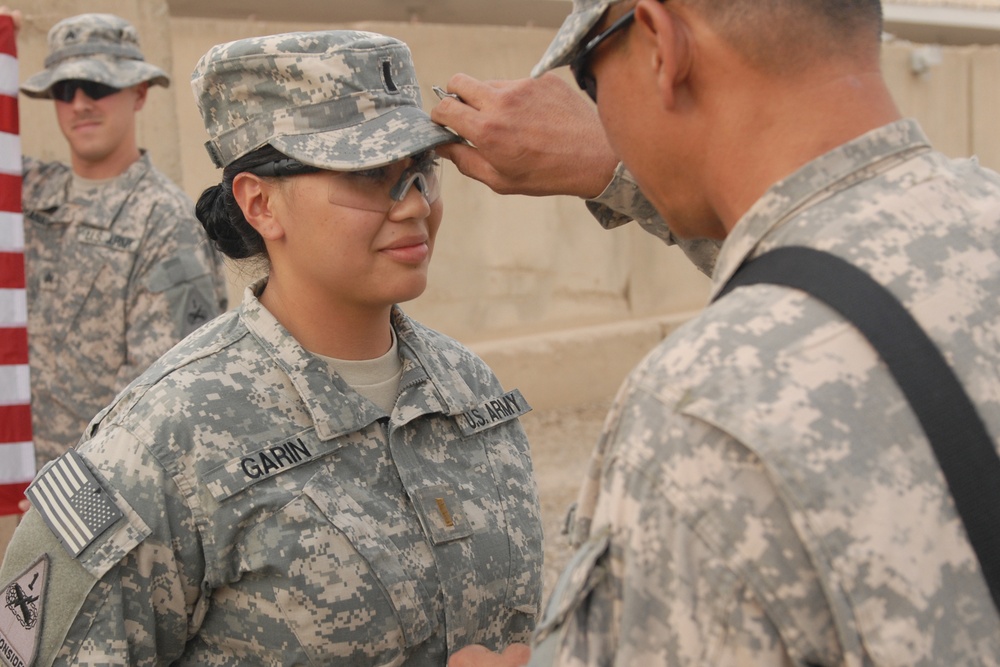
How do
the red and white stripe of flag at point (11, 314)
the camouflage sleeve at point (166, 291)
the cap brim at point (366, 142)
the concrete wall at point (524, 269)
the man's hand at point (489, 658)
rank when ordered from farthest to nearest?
the concrete wall at point (524, 269) → the camouflage sleeve at point (166, 291) → the red and white stripe of flag at point (11, 314) → the cap brim at point (366, 142) → the man's hand at point (489, 658)

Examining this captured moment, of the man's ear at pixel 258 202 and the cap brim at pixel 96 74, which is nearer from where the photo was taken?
the man's ear at pixel 258 202

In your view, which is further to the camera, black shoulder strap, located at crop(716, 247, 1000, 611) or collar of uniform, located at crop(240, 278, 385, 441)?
collar of uniform, located at crop(240, 278, 385, 441)

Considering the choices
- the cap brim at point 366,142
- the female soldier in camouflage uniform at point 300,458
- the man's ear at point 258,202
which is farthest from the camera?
the man's ear at point 258,202

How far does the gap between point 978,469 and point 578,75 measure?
78 centimetres

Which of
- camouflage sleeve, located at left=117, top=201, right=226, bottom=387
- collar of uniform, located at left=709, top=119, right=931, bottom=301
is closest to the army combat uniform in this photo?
camouflage sleeve, located at left=117, top=201, right=226, bottom=387

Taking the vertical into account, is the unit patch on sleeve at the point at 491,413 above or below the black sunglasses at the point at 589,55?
below

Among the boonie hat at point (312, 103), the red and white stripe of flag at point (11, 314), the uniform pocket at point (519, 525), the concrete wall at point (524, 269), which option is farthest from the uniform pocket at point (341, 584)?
the concrete wall at point (524, 269)

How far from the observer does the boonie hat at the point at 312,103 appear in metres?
2.10

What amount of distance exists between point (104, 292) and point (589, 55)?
3.28 meters

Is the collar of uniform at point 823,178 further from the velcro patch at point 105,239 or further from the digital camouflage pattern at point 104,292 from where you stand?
the velcro patch at point 105,239

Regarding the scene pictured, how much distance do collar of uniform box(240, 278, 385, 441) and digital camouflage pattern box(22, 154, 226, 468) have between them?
2163mm

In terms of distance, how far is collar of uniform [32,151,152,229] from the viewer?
4.43m

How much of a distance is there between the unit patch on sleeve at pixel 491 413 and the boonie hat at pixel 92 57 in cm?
280

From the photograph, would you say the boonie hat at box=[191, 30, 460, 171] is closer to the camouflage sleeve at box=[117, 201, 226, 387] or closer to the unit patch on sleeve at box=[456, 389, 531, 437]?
the unit patch on sleeve at box=[456, 389, 531, 437]
